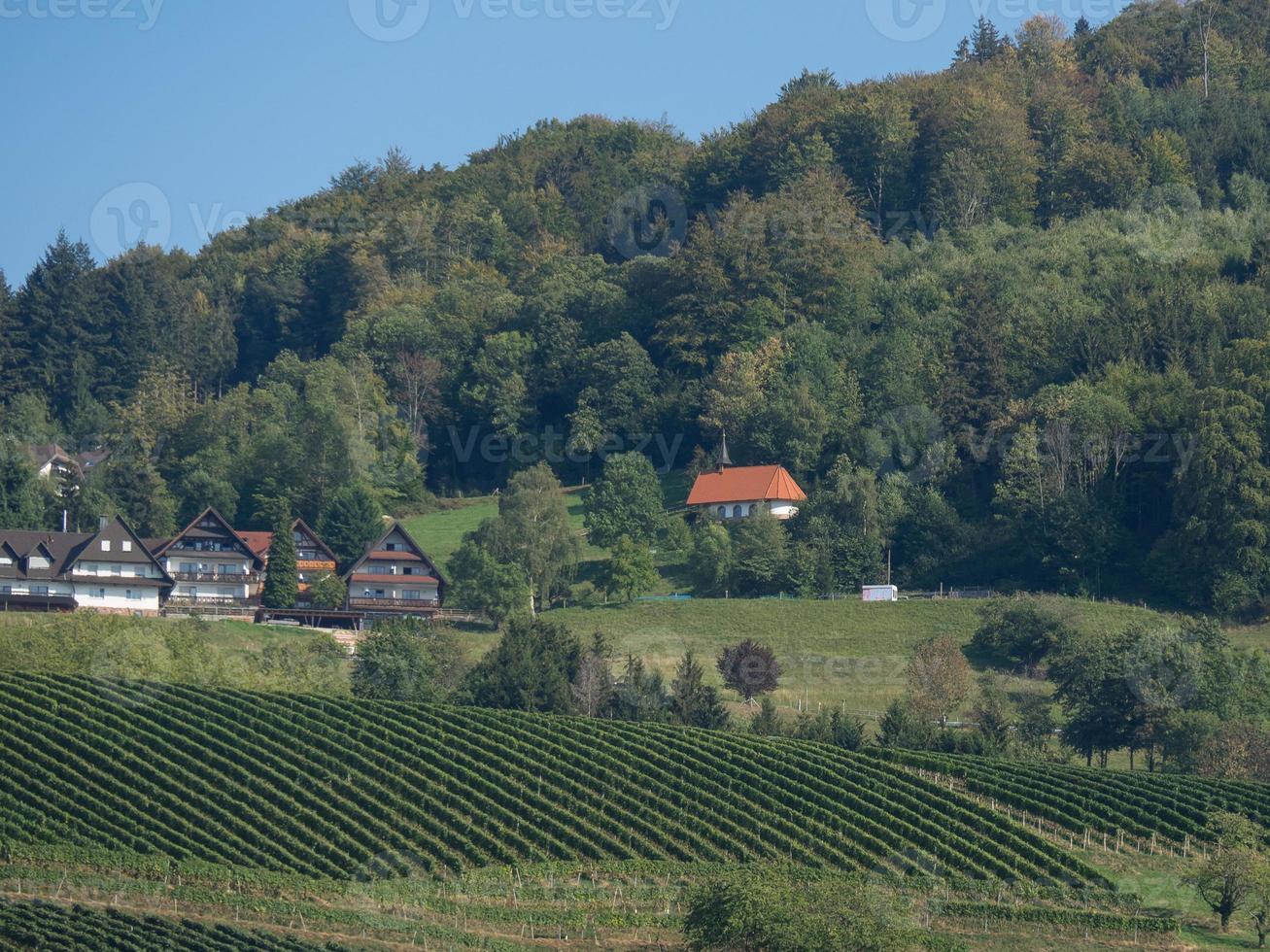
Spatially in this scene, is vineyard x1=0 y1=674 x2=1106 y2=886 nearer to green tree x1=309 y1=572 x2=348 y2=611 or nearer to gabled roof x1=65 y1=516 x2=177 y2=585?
green tree x1=309 y1=572 x2=348 y2=611

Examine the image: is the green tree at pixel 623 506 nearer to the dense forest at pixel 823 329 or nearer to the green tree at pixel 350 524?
the dense forest at pixel 823 329

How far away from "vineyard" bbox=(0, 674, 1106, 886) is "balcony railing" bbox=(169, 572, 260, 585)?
1059 inches

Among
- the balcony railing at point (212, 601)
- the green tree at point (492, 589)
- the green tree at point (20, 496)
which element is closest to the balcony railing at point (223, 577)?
the balcony railing at point (212, 601)

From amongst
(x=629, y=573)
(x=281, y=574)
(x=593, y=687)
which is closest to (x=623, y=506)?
(x=629, y=573)

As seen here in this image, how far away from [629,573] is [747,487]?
30.8 feet

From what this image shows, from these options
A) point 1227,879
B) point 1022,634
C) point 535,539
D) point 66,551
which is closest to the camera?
point 1227,879

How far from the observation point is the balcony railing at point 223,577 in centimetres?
8050

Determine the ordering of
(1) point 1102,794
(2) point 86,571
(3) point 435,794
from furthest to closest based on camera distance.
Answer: (2) point 86,571
(1) point 1102,794
(3) point 435,794

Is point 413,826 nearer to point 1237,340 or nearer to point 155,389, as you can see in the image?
point 1237,340

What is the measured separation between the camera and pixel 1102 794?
165 feet

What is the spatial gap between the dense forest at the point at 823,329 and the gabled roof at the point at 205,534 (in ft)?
14.9

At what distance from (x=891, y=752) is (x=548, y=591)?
2442 centimetres

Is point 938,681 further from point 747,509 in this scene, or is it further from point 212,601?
point 212,601

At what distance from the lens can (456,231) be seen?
118250mm
